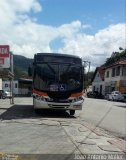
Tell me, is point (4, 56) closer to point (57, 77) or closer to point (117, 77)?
point (57, 77)

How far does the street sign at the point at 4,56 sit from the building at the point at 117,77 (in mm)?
45863

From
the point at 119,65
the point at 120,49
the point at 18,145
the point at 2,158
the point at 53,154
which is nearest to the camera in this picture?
the point at 2,158

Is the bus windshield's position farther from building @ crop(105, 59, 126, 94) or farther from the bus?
building @ crop(105, 59, 126, 94)

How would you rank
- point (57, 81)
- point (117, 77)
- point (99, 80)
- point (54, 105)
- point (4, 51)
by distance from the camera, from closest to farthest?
1. point (54, 105)
2. point (57, 81)
3. point (4, 51)
4. point (117, 77)
5. point (99, 80)

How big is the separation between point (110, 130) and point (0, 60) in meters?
15.7

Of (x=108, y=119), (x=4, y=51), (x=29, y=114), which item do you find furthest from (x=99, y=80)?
(x=29, y=114)

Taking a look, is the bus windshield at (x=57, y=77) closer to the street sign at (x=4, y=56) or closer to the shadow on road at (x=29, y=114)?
the shadow on road at (x=29, y=114)

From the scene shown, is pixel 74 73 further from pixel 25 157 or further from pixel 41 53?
pixel 25 157

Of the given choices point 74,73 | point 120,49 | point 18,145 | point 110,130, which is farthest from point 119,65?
point 18,145

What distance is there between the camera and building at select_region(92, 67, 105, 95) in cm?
9338

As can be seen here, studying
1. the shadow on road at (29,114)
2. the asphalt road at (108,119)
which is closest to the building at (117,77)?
the asphalt road at (108,119)

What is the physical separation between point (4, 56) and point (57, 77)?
10.0m

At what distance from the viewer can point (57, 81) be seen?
20.1 meters

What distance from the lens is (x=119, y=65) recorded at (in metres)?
74.6
